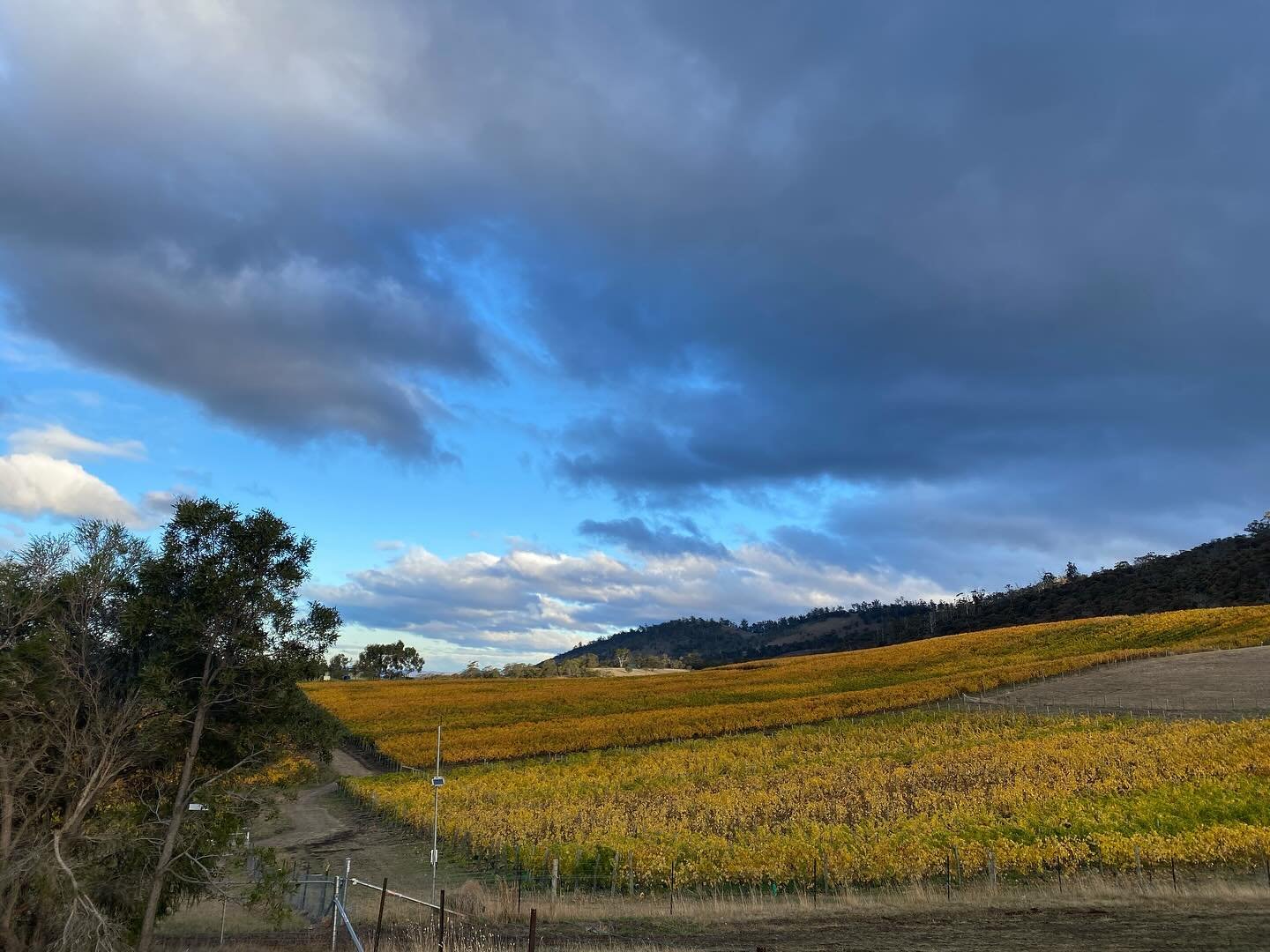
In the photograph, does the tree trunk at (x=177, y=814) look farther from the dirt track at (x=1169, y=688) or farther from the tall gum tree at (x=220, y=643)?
the dirt track at (x=1169, y=688)

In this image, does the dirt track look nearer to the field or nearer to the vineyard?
the field

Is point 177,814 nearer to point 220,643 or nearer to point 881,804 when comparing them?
point 220,643

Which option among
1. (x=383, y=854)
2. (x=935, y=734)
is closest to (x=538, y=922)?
(x=383, y=854)

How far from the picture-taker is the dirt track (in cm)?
5356

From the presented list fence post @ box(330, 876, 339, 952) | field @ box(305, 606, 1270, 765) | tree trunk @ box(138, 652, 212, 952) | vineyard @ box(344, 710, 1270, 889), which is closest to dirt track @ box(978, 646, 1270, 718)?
field @ box(305, 606, 1270, 765)

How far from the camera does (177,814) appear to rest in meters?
22.3

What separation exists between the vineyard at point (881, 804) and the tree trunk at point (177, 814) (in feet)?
45.0

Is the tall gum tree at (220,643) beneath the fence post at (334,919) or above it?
above

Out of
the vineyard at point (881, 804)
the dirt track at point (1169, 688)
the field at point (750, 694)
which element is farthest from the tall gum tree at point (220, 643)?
the dirt track at point (1169, 688)

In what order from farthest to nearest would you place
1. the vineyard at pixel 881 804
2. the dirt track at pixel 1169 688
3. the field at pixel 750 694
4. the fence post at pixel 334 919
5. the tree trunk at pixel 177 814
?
the field at pixel 750 694 → the dirt track at pixel 1169 688 → the vineyard at pixel 881 804 → the tree trunk at pixel 177 814 → the fence post at pixel 334 919

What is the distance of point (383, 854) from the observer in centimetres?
3775

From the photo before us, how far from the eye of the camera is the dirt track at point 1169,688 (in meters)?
53.6

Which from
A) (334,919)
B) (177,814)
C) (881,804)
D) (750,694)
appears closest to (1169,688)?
(750,694)

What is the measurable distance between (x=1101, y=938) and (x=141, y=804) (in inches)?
1044
